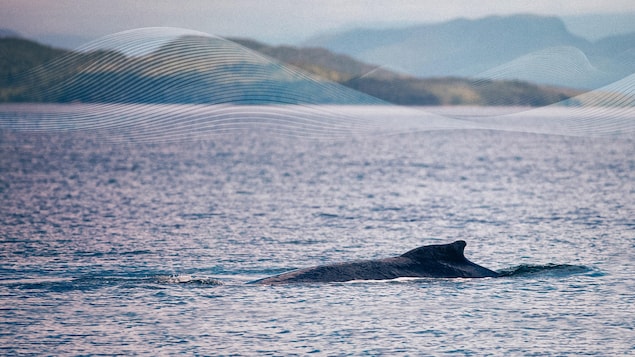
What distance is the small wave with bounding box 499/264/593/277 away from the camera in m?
33.9

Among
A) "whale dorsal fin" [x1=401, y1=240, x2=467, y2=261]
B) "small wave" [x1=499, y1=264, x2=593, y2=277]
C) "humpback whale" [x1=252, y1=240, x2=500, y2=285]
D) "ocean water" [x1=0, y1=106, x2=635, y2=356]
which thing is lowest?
"ocean water" [x1=0, y1=106, x2=635, y2=356]

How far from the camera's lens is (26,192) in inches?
2889

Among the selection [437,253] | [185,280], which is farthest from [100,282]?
[437,253]

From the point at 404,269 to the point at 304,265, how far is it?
16.5ft

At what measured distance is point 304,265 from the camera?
36.2 meters

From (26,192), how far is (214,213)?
22063 millimetres

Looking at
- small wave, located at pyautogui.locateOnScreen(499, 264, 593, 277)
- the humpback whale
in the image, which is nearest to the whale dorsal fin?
the humpback whale

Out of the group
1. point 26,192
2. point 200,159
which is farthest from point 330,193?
point 200,159

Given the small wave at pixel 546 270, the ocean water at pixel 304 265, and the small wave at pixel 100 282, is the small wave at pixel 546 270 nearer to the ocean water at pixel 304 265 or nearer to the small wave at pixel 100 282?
the ocean water at pixel 304 265

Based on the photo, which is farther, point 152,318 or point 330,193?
point 330,193

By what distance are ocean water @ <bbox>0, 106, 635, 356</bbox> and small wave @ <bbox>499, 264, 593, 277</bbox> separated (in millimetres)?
135

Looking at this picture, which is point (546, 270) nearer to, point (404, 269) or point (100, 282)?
point (404, 269)

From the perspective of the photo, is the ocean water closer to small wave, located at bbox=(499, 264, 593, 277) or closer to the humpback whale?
small wave, located at bbox=(499, 264, 593, 277)

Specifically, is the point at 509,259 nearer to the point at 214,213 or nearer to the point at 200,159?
the point at 214,213
